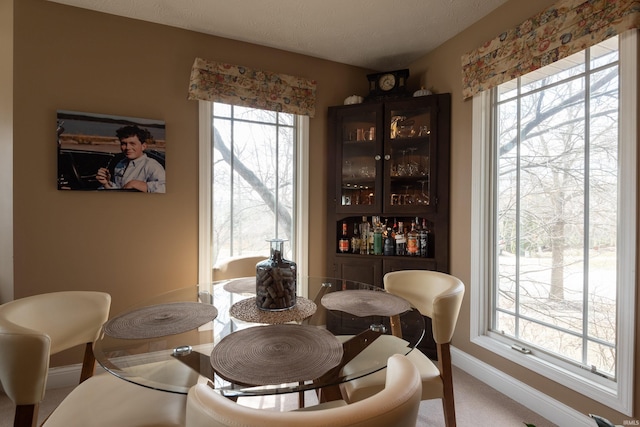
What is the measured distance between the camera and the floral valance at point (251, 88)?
7.99 ft

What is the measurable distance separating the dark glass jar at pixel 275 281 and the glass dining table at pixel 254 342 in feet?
0.15

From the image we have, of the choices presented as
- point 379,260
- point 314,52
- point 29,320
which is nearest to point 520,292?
point 379,260

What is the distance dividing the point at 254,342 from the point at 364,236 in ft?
6.47

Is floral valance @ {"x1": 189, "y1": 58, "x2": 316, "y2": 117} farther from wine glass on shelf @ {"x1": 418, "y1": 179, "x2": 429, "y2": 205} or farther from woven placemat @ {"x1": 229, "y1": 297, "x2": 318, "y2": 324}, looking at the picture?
woven placemat @ {"x1": 229, "y1": 297, "x2": 318, "y2": 324}

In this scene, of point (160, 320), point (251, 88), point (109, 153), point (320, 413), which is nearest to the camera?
point (320, 413)

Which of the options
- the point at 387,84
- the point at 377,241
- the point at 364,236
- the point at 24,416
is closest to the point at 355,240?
the point at 364,236

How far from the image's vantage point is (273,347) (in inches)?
41.5

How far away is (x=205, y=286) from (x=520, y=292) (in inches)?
84.0

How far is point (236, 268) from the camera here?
2.30m

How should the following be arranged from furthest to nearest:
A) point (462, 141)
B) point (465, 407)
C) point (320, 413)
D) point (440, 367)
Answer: point (462, 141) → point (465, 407) → point (440, 367) → point (320, 413)

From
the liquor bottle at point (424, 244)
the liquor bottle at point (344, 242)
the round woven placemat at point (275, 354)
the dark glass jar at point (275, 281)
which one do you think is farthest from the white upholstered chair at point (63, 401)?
the liquor bottle at point (424, 244)

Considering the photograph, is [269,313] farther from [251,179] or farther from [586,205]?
[586,205]

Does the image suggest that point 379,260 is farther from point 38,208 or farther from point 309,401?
point 38,208

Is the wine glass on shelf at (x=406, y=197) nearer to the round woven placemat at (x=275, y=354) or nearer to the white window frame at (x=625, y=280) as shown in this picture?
the white window frame at (x=625, y=280)
